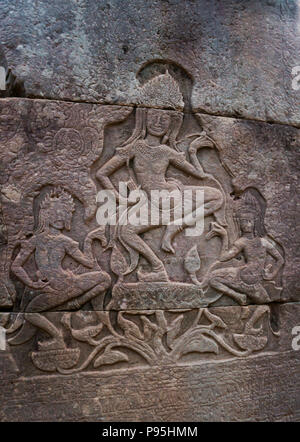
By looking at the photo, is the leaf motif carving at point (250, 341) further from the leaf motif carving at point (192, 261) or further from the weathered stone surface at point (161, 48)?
the weathered stone surface at point (161, 48)

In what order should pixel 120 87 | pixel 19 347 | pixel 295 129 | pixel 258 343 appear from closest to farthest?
pixel 19 347 < pixel 120 87 < pixel 258 343 < pixel 295 129

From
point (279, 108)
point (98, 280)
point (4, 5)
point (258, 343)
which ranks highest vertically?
point (4, 5)

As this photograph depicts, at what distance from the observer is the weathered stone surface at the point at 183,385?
2631 millimetres

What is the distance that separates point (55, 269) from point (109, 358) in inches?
26.9

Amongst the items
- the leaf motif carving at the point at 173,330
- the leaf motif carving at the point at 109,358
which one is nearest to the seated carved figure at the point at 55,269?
the leaf motif carving at the point at 109,358

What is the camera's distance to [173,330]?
2.84 m

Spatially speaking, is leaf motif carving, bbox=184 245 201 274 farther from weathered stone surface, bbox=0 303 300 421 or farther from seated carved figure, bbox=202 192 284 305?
weathered stone surface, bbox=0 303 300 421

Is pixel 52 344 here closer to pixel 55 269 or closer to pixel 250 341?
pixel 55 269

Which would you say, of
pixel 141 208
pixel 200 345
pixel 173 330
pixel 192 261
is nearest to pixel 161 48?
pixel 141 208

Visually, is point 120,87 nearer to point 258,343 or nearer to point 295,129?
point 295,129

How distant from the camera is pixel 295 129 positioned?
3246mm

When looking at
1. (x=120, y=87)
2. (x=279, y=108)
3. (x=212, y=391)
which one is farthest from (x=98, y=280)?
(x=279, y=108)
